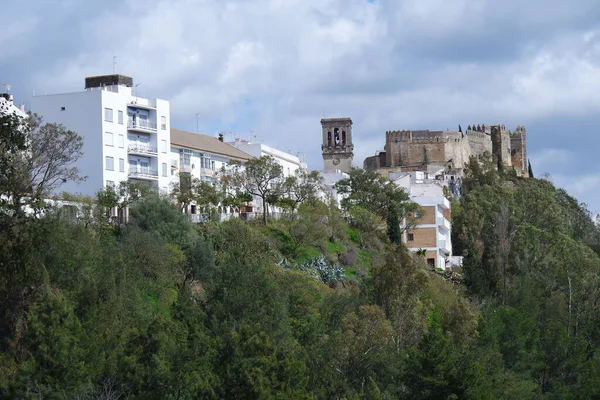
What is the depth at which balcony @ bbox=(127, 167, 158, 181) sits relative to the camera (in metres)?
67.2

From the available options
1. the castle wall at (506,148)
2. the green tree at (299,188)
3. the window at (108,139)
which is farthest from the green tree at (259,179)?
the castle wall at (506,148)

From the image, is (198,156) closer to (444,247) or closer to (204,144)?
(204,144)

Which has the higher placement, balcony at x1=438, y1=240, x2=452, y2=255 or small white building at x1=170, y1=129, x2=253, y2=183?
small white building at x1=170, y1=129, x2=253, y2=183

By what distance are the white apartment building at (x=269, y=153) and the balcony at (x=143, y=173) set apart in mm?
15159

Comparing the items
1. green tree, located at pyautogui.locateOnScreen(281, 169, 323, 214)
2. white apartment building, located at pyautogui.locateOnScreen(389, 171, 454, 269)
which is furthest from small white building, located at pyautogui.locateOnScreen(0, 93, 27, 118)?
white apartment building, located at pyautogui.locateOnScreen(389, 171, 454, 269)

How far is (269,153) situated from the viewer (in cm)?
8662

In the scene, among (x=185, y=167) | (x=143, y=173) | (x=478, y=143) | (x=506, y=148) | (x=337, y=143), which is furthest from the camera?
(x=506, y=148)

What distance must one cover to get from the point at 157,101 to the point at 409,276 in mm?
19265

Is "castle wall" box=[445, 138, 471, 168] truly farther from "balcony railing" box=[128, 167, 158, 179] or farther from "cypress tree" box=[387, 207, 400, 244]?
"balcony railing" box=[128, 167, 158, 179]

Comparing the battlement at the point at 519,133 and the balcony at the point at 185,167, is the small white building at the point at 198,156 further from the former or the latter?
the battlement at the point at 519,133

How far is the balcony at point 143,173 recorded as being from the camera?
67.2m

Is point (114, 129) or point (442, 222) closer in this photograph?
point (114, 129)

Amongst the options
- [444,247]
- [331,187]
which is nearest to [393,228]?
[444,247]

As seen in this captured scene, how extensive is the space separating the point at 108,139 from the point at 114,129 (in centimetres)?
82
